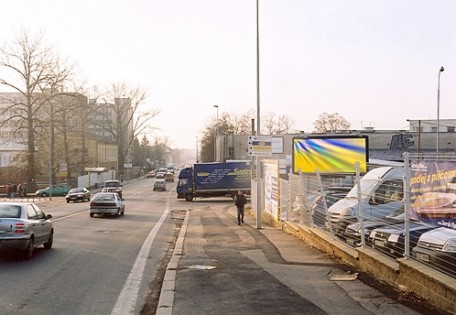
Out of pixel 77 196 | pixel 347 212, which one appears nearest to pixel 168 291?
pixel 347 212

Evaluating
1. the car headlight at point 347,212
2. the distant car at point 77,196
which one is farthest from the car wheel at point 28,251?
the distant car at point 77,196

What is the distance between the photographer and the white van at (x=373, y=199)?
10.8 meters

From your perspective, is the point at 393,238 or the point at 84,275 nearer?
the point at 393,238

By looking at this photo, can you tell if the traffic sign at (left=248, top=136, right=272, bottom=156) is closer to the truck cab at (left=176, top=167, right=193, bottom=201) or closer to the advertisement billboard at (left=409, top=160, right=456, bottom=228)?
the advertisement billboard at (left=409, top=160, right=456, bottom=228)

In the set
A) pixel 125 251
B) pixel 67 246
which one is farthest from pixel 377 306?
pixel 67 246

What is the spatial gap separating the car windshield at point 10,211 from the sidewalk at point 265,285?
4.00 m

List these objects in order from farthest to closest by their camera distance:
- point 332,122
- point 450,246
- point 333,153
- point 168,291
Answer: point 332,122 → point 333,153 → point 168,291 → point 450,246

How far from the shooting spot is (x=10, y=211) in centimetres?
1400

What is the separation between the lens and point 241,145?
3684 inches

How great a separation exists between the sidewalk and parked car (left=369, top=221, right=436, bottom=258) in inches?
29.1

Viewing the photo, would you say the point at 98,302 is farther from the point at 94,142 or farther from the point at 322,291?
the point at 94,142

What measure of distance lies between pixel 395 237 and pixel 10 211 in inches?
361

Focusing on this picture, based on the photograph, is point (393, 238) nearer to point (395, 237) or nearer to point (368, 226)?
point (395, 237)

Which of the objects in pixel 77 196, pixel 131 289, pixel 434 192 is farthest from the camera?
pixel 77 196
